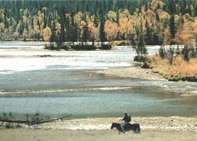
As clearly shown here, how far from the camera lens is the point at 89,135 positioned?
3262cm

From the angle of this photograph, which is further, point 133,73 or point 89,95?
point 133,73

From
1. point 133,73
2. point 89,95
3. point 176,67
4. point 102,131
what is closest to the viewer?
point 102,131

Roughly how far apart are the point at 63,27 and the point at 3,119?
155 metres

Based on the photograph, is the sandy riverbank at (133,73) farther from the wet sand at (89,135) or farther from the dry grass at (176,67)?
the wet sand at (89,135)

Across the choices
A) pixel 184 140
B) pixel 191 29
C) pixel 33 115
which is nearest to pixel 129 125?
pixel 184 140

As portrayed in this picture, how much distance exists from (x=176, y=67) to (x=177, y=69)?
5.59ft

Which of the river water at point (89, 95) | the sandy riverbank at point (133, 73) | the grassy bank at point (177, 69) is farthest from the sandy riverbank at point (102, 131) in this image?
the sandy riverbank at point (133, 73)

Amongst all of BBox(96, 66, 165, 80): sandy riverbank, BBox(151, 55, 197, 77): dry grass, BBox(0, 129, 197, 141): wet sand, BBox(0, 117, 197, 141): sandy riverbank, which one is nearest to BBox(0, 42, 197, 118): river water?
BBox(96, 66, 165, 80): sandy riverbank

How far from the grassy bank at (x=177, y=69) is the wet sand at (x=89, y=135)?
3128cm

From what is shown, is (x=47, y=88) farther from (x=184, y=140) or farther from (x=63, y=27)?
(x=63, y=27)

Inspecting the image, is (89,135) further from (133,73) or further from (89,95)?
(133,73)

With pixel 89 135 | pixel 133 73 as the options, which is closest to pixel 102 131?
pixel 89 135

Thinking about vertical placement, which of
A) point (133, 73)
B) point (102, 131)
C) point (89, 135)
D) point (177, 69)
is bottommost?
point (133, 73)

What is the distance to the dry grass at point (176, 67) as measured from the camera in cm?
6725
